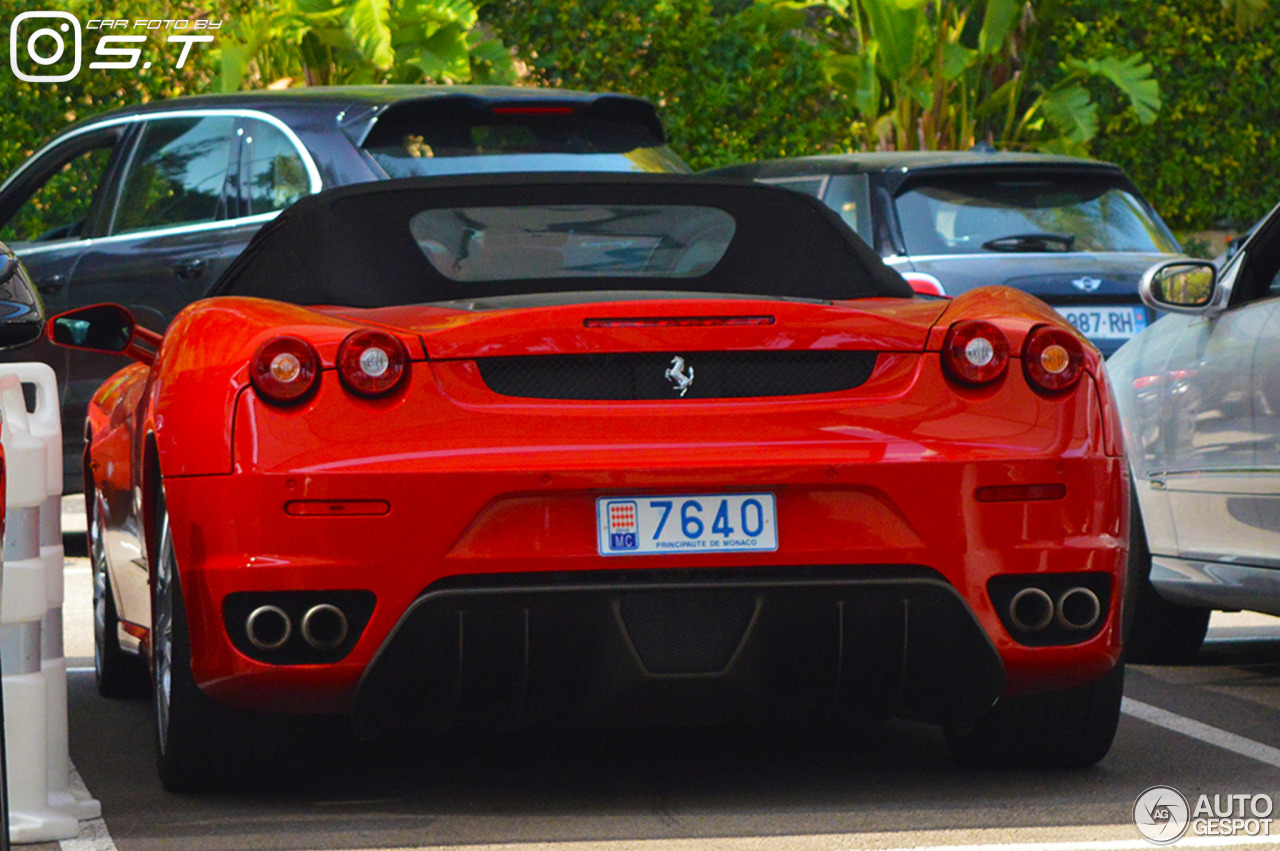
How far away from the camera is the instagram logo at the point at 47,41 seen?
17891mm

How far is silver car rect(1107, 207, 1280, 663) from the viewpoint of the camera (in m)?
6.16

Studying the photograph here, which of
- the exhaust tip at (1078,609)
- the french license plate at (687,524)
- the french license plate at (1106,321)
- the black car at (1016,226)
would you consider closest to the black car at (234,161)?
the black car at (1016,226)

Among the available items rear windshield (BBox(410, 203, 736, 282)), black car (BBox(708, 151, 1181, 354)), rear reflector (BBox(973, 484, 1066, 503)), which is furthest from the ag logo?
black car (BBox(708, 151, 1181, 354))

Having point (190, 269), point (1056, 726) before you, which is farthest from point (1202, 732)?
point (190, 269)

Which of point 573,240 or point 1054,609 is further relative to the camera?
point 573,240

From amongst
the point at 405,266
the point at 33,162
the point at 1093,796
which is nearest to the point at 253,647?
the point at 405,266

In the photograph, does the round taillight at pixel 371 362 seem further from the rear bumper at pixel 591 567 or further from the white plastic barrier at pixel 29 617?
the white plastic barrier at pixel 29 617

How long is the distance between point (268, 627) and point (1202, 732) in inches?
102

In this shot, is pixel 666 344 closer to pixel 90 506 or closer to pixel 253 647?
pixel 253 647

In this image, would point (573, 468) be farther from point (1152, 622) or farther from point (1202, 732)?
point (1152, 622)

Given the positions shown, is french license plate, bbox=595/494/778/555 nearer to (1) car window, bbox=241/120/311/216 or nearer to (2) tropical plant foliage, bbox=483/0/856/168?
(1) car window, bbox=241/120/311/216

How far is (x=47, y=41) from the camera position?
18.5 metres

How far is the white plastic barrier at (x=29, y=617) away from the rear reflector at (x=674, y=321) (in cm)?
113

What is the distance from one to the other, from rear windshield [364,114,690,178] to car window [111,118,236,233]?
→ 37.3 inches
